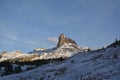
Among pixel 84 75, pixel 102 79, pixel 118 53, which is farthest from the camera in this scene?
pixel 118 53

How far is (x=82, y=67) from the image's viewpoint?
61.6 m

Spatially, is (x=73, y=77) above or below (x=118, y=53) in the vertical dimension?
below

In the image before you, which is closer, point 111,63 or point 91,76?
point 91,76

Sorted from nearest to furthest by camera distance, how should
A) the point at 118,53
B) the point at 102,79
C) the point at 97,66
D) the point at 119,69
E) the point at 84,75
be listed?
the point at 102,79
the point at 119,69
the point at 84,75
the point at 97,66
the point at 118,53

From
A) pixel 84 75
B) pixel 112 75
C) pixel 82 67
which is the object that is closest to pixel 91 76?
pixel 84 75

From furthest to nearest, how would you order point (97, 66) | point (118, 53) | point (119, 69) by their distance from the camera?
point (118, 53) < point (97, 66) < point (119, 69)

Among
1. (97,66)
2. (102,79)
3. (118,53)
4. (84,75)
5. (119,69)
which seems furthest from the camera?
(118,53)

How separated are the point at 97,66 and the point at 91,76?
705cm

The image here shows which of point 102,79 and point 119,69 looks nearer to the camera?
point 102,79

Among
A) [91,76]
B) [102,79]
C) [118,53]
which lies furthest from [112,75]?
[118,53]

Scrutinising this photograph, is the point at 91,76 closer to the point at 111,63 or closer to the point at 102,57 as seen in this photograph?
the point at 111,63

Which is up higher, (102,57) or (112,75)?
(102,57)

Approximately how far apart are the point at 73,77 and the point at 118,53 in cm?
1426

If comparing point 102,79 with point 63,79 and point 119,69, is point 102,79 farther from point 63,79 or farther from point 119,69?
point 63,79
